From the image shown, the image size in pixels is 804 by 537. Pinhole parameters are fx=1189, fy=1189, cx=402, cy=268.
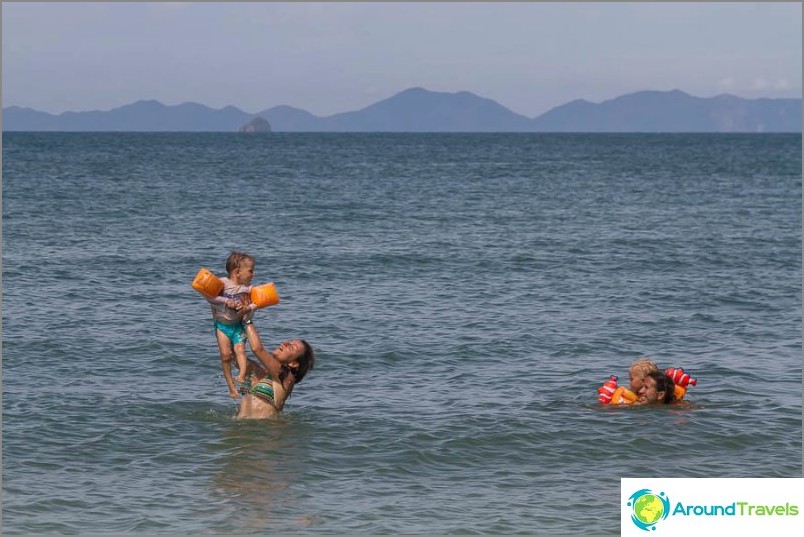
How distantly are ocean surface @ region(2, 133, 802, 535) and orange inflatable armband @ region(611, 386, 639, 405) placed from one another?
0.38 meters

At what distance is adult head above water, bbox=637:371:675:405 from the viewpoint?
18703 mm

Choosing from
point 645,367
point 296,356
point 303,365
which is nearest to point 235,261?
point 296,356

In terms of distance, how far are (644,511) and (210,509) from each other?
506 cm

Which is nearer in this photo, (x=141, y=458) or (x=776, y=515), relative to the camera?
(x=776, y=515)

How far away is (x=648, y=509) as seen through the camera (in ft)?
37.9

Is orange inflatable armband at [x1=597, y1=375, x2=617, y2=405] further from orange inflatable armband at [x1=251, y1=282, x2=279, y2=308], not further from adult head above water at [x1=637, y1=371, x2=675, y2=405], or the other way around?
orange inflatable armband at [x1=251, y1=282, x2=279, y2=308]

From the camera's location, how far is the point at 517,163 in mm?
108688

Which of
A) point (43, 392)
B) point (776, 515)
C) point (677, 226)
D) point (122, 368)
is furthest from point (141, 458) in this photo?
point (677, 226)

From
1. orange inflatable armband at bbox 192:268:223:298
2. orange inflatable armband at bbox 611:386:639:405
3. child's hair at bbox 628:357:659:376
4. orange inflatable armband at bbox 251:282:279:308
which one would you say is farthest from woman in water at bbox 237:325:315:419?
child's hair at bbox 628:357:659:376

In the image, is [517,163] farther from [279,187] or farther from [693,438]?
[693,438]

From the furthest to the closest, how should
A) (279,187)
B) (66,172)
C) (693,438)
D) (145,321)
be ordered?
(66,172) < (279,187) < (145,321) < (693,438)
